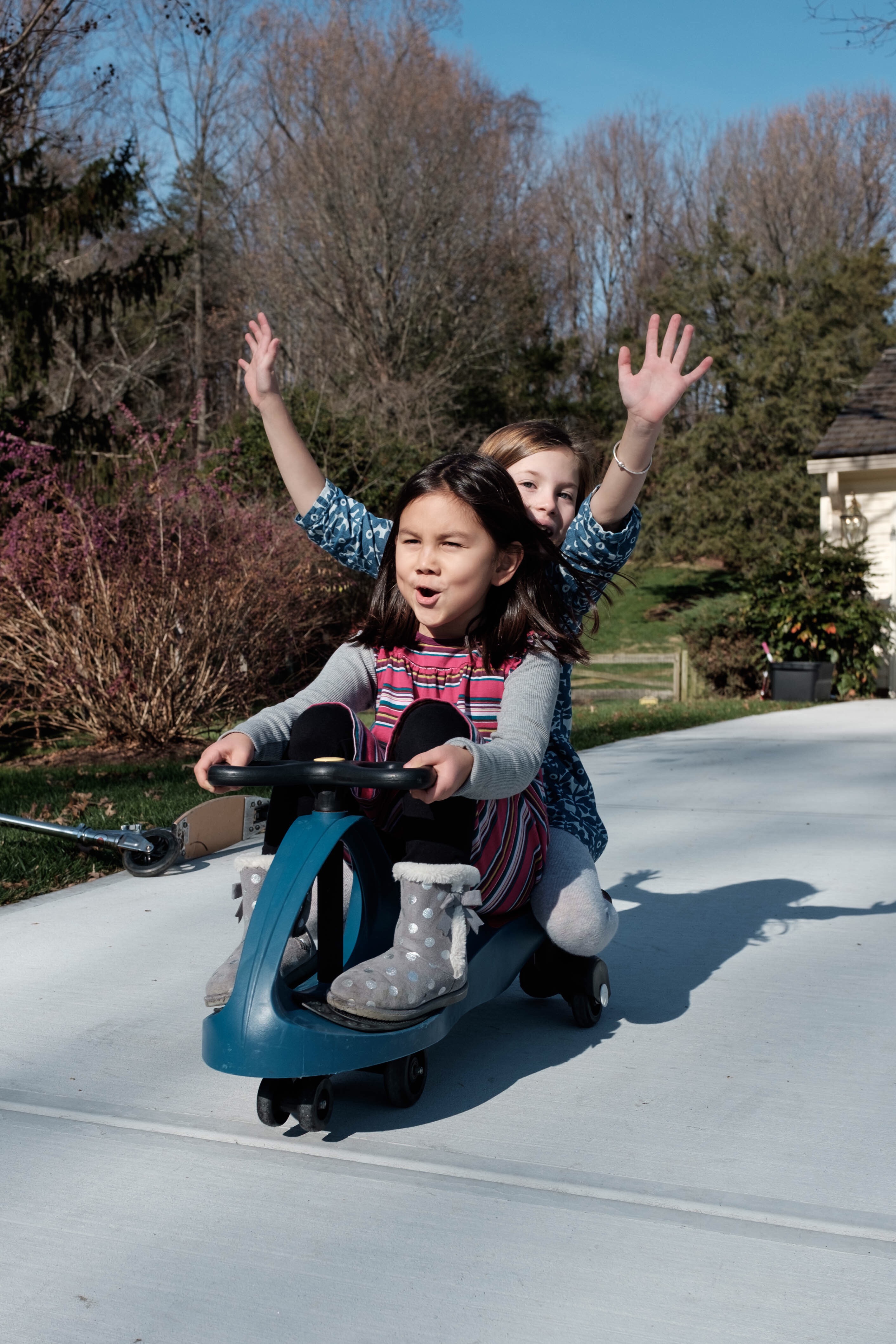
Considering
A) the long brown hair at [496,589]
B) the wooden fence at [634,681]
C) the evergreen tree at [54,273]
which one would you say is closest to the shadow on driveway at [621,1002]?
the long brown hair at [496,589]

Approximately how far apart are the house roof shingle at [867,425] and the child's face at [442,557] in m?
11.2

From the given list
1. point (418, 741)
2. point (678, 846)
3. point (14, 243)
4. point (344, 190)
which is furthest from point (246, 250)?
point (418, 741)

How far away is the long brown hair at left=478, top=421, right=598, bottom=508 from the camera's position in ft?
9.41

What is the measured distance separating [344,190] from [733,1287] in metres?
21.9

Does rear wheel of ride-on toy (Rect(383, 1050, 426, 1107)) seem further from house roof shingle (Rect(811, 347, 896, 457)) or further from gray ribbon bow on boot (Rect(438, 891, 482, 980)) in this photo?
house roof shingle (Rect(811, 347, 896, 457))

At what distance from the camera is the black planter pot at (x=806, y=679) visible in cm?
1134

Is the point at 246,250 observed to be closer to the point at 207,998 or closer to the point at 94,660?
the point at 94,660

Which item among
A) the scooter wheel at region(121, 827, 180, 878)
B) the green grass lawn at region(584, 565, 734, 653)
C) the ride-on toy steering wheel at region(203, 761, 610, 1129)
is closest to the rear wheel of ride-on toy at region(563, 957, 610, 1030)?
the ride-on toy steering wheel at region(203, 761, 610, 1129)

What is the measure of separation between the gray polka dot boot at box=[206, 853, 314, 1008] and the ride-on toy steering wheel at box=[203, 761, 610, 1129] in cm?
4

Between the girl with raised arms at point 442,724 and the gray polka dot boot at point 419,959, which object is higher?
the girl with raised arms at point 442,724

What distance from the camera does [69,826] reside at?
376cm

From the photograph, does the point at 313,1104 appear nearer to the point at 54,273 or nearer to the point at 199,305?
the point at 54,273

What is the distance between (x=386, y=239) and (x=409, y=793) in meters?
20.8

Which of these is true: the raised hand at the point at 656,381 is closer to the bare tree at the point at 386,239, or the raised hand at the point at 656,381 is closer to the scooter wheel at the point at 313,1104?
the scooter wheel at the point at 313,1104
